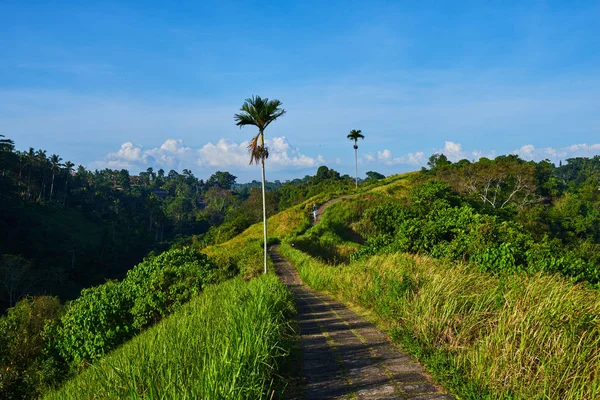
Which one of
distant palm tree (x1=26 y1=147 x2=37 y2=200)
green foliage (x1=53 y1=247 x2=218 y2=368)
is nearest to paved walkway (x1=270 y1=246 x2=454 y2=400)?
green foliage (x1=53 y1=247 x2=218 y2=368)

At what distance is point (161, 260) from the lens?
1542 centimetres

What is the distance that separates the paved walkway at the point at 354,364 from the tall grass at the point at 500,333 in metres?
0.27

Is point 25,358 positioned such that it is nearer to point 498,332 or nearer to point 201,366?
point 201,366

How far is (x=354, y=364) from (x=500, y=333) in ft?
5.23

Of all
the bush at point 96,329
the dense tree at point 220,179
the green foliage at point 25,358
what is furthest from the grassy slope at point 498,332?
the dense tree at point 220,179

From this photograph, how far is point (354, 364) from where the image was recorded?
14.5ft

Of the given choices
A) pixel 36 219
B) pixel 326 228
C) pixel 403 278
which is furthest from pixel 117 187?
pixel 403 278

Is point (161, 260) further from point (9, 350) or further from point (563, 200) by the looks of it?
point (563, 200)

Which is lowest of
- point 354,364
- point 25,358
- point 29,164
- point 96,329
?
point 25,358

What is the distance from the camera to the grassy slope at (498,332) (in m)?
3.52

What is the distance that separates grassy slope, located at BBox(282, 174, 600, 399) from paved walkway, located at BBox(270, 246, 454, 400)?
26 centimetres

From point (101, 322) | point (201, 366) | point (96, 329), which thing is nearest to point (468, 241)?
point (201, 366)

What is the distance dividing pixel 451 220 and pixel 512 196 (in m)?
31.0

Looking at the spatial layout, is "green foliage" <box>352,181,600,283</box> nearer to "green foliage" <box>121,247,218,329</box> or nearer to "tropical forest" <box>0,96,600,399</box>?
"tropical forest" <box>0,96,600,399</box>
